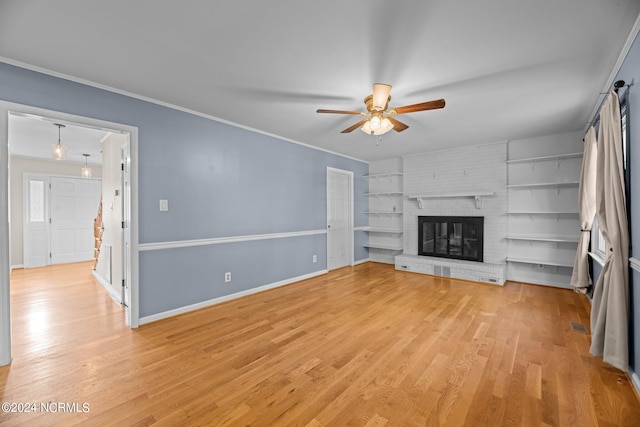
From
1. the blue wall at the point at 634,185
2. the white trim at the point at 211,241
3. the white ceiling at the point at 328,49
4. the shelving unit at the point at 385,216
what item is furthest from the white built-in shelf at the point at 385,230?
the blue wall at the point at 634,185

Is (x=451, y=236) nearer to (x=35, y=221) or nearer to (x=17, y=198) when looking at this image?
(x=35, y=221)

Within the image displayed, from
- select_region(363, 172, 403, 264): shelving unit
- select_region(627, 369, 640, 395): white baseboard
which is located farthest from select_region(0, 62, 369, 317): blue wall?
select_region(627, 369, 640, 395): white baseboard

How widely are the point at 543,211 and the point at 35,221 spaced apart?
34.2 ft

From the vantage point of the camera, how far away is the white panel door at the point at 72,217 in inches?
257

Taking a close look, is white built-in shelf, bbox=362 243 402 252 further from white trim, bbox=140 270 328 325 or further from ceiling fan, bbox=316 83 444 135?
ceiling fan, bbox=316 83 444 135

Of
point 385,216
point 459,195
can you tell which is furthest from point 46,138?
point 459,195

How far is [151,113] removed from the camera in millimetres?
3205

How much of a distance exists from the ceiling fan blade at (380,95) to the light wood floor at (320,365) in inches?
90.1

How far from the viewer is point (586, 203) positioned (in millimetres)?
3385

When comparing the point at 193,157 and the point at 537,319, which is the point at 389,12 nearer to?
the point at 193,157

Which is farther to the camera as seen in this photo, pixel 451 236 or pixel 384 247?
pixel 384 247

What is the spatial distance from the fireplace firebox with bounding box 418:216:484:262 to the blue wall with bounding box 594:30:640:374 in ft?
10.5

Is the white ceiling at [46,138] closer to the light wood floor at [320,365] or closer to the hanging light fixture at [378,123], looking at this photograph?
the light wood floor at [320,365]

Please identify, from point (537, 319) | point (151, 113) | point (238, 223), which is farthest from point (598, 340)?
point (151, 113)
